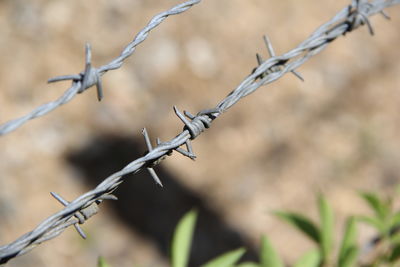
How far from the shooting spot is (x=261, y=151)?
3.55 meters

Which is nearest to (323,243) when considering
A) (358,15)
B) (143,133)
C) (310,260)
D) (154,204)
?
(310,260)

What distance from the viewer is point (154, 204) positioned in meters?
3.32

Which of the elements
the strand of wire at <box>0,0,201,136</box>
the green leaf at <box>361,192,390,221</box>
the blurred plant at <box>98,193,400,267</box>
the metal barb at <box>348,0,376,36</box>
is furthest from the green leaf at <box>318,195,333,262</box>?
the strand of wire at <box>0,0,201,136</box>

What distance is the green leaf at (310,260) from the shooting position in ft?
4.82

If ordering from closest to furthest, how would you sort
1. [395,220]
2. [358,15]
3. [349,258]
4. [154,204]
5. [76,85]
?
[76,85], [349,258], [358,15], [395,220], [154,204]

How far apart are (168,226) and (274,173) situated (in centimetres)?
71

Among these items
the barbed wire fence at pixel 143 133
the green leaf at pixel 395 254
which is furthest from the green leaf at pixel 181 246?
the green leaf at pixel 395 254

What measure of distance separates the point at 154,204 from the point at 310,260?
75.2 inches

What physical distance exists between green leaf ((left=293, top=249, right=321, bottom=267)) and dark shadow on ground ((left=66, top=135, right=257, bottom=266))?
170cm

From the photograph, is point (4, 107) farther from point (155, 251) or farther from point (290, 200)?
point (290, 200)

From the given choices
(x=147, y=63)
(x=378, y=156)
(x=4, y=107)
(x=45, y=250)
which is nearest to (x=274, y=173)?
(x=378, y=156)

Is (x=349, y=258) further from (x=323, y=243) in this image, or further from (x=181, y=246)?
(x=181, y=246)

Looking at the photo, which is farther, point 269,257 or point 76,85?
point 269,257

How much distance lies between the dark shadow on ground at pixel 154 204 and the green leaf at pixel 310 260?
66.9 inches
